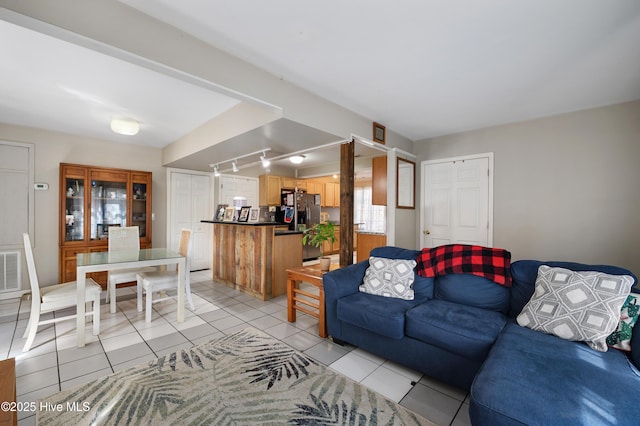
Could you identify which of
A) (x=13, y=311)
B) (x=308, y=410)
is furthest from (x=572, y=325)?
(x=13, y=311)

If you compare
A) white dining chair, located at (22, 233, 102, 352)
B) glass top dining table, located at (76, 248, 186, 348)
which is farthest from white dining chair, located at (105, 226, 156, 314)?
white dining chair, located at (22, 233, 102, 352)

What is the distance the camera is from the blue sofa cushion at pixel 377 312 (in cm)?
206

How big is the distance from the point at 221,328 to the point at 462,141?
434cm

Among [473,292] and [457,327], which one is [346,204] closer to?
[473,292]

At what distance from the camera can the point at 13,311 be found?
3.29 metres

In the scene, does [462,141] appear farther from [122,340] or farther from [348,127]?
[122,340]

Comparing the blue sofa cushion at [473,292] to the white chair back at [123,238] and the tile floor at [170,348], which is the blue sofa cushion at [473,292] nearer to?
the tile floor at [170,348]

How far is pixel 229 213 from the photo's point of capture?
482 cm

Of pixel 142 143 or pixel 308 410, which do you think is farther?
pixel 142 143

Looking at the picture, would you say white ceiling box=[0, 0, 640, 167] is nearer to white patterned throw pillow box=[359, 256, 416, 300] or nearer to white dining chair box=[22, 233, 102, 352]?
white dining chair box=[22, 233, 102, 352]

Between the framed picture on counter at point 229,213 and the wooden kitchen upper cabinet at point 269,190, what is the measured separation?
1.61m

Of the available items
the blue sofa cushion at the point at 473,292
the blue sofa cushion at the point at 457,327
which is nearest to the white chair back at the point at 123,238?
the blue sofa cushion at the point at 457,327

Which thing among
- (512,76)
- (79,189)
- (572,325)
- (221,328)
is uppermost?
(512,76)

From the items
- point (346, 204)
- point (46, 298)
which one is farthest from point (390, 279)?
point (46, 298)
